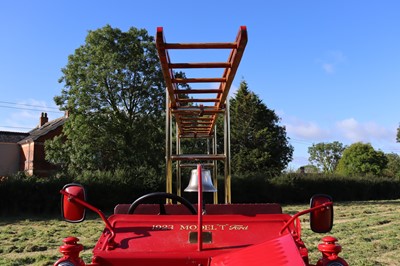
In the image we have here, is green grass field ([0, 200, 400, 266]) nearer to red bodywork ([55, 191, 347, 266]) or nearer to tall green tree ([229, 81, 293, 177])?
red bodywork ([55, 191, 347, 266])

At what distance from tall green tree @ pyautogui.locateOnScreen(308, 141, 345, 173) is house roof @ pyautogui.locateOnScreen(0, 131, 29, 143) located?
50.4 m

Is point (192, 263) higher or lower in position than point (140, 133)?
lower

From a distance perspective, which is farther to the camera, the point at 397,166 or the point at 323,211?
the point at 397,166

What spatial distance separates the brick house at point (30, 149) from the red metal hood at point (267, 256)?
3209cm

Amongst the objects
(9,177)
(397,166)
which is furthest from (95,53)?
(397,166)

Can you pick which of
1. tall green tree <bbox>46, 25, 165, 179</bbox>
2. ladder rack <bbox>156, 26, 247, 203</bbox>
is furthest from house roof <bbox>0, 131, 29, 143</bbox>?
ladder rack <bbox>156, 26, 247, 203</bbox>

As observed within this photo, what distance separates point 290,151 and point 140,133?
44.0 ft

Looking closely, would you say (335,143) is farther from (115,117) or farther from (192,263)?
(192,263)

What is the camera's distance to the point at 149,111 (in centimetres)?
2325

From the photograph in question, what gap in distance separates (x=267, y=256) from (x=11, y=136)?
45.1m

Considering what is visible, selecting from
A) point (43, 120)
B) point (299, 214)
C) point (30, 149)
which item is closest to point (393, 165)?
point (43, 120)

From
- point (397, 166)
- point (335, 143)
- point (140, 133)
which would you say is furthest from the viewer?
point (335, 143)

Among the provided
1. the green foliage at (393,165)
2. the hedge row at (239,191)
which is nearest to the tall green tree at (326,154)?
the green foliage at (393,165)

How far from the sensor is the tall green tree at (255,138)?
29.4 metres
